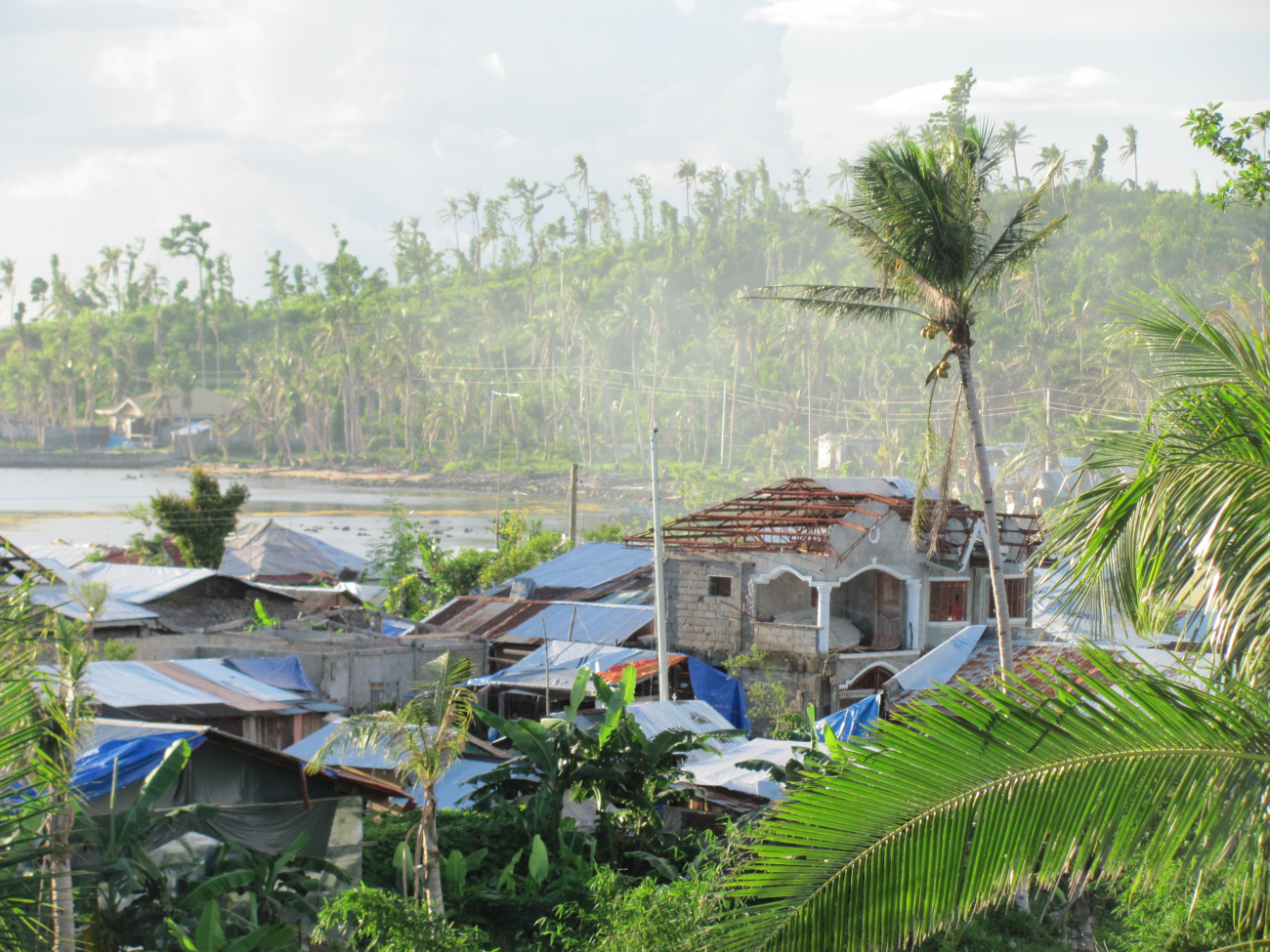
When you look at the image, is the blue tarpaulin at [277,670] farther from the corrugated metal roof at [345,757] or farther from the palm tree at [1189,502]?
the palm tree at [1189,502]

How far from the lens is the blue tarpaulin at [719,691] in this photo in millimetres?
21703

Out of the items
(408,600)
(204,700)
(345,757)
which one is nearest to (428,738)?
(345,757)

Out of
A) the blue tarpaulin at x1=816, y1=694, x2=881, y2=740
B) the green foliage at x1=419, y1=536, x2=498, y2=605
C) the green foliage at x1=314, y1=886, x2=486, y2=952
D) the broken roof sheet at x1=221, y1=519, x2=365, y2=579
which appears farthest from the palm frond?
the broken roof sheet at x1=221, y1=519, x2=365, y2=579

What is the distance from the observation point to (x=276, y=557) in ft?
134

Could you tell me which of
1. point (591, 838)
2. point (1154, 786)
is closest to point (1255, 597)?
point (1154, 786)

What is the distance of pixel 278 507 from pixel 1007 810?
289ft

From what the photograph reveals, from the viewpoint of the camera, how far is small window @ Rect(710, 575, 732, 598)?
23922 mm

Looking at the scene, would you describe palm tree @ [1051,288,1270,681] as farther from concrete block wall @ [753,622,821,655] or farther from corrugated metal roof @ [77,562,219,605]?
corrugated metal roof @ [77,562,219,605]

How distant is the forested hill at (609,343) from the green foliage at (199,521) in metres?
53.1

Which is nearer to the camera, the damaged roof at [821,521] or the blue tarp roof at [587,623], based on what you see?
the damaged roof at [821,521]

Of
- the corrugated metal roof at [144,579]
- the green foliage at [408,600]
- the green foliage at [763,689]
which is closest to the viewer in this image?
the green foliage at [763,689]

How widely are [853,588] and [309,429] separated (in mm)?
94413

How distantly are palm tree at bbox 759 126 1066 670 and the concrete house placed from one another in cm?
690

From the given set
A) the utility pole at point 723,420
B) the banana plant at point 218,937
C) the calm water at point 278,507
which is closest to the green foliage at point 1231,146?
the banana plant at point 218,937
